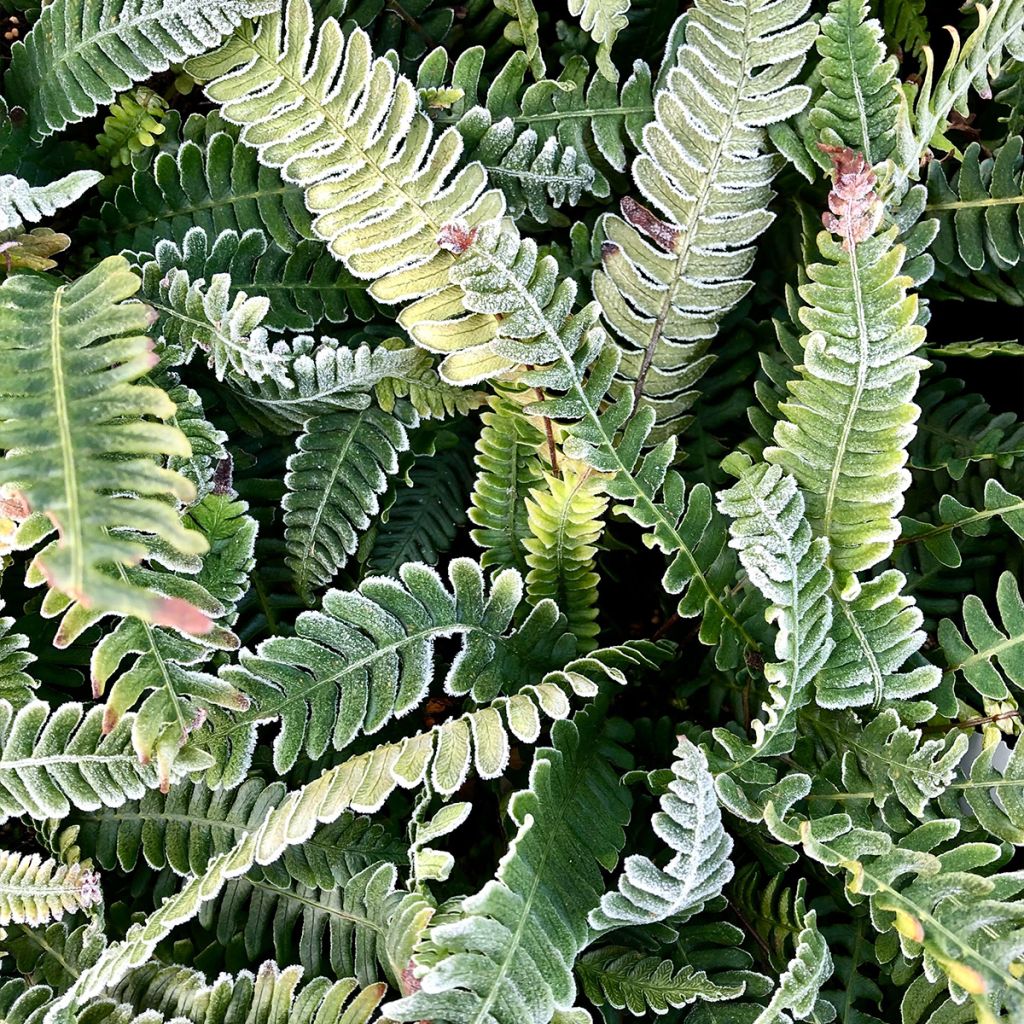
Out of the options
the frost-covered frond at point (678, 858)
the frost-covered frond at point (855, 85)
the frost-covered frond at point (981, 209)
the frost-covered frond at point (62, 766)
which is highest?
the frost-covered frond at point (855, 85)

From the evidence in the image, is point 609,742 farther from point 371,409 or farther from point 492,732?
point 371,409

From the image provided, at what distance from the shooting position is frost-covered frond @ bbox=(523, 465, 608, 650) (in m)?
0.99

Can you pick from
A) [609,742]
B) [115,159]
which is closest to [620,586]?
[609,742]

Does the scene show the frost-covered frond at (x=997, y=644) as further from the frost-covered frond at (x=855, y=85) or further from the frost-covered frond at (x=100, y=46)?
the frost-covered frond at (x=100, y=46)

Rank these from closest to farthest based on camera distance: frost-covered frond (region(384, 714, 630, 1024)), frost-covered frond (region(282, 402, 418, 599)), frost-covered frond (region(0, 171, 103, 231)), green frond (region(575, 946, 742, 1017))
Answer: frost-covered frond (region(384, 714, 630, 1024)), green frond (region(575, 946, 742, 1017)), frost-covered frond (region(0, 171, 103, 231)), frost-covered frond (region(282, 402, 418, 599))

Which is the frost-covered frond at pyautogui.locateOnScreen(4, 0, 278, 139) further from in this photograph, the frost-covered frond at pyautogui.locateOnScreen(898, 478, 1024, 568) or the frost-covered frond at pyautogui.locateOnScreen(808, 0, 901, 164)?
the frost-covered frond at pyautogui.locateOnScreen(898, 478, 1024, 568)

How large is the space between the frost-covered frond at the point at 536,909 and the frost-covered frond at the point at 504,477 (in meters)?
0.23

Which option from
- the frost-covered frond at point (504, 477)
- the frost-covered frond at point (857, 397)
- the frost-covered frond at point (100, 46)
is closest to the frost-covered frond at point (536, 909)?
the frost-covered frond at point (504, 477)

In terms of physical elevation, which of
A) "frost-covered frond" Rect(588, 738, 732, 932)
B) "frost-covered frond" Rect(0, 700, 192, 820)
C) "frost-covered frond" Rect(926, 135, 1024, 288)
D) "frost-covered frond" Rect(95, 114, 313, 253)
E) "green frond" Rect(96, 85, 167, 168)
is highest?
"frost-covered frond" Rect(926, 135, 1024, 288)

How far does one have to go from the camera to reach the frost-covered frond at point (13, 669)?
0.97 meters

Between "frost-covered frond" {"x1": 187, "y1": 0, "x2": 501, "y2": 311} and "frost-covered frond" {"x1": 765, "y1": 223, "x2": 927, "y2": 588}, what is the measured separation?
0.35 meters

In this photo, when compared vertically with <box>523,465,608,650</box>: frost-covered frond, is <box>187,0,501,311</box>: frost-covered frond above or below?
above

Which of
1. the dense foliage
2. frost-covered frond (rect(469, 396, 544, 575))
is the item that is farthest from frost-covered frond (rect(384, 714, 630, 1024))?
frost-covered frond (rect(469, 396, 544, 575))

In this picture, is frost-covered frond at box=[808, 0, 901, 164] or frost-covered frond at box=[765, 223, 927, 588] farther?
frost-covered frond at box=[808, 0, 901, 164]
